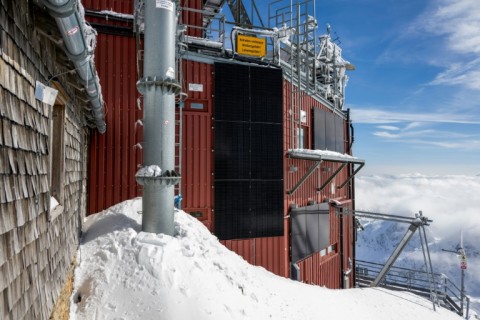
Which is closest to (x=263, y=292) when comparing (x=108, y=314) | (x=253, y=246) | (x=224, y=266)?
(x=224, y=266)

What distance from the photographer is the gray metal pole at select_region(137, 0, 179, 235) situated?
21.4 feet

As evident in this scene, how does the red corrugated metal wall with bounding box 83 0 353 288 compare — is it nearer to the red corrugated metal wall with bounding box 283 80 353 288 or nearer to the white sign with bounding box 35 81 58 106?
the red corrugated metal wall with bounding box 283 80 353 288

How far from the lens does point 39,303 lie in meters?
3.45

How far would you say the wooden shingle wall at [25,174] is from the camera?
2.54m

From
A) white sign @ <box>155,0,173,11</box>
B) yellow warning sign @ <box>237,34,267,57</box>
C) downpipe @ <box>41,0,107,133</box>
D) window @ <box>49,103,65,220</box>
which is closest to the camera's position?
downpipe @ <box>41,0,107,133</box>

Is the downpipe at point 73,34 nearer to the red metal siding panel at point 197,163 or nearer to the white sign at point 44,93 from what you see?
the white sign at point 44,93

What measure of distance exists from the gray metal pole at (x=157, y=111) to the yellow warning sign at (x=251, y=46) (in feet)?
18.7

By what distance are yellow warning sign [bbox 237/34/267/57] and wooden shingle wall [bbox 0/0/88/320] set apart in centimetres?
863

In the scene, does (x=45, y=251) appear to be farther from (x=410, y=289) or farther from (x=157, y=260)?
(x=410, y=289)

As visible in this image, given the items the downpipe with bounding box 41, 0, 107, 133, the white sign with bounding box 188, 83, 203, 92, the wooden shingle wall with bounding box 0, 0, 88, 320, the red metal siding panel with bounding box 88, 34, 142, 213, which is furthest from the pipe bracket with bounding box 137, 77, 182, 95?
the white sign with bounding box 188, 83, 203, 92

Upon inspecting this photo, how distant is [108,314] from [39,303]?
1.68 m

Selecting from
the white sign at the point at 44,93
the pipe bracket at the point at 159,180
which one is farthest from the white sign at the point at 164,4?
the white sign at the point at 44,93

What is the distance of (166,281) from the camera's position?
18.0 feet

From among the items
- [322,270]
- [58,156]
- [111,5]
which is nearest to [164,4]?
[58,156]
